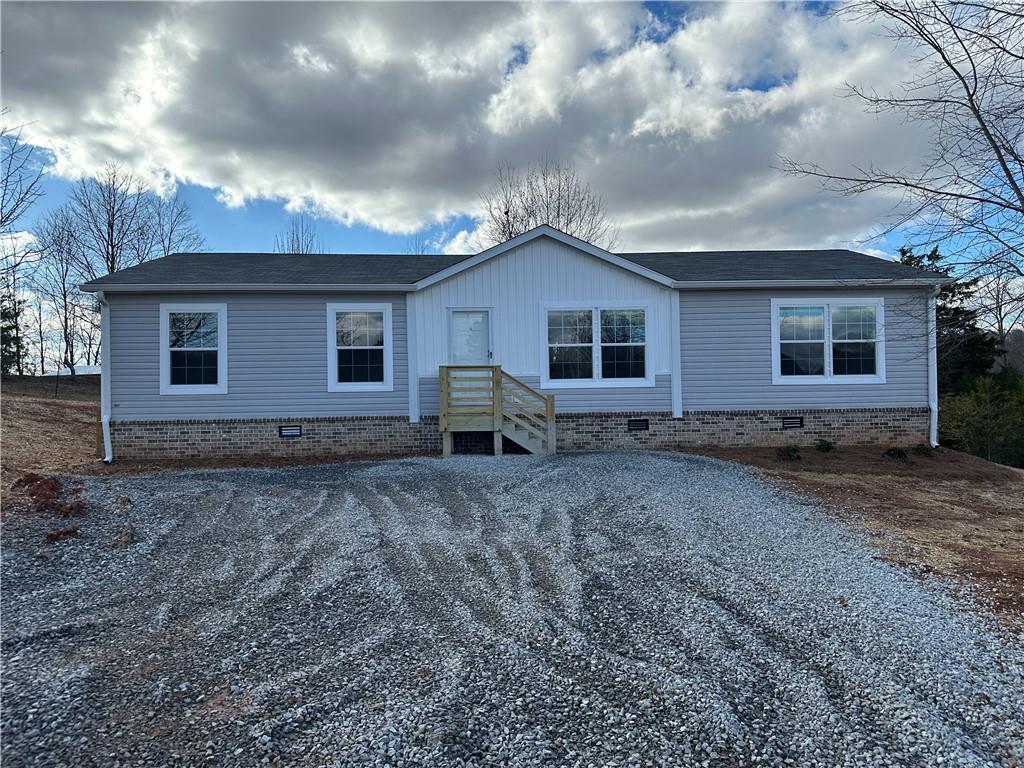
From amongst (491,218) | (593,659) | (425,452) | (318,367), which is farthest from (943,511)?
(491,218)

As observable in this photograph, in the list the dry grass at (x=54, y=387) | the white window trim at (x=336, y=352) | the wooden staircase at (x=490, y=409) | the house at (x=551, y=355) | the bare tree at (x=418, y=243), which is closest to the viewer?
the wooden staircase at (x=490, y=409)

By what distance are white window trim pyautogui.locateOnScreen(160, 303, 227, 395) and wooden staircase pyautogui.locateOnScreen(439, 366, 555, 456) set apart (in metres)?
4.26

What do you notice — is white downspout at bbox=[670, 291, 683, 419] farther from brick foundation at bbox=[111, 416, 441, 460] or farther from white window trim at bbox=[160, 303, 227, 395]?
white window trim at bbox=[160, 303, 227, 395]

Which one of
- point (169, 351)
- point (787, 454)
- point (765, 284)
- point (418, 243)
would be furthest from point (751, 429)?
point (418, 243)

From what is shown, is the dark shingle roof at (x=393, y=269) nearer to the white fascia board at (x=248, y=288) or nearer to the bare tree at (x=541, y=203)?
the white fascia board at (x=248, y=288)

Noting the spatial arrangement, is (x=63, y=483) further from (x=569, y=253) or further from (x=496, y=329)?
(x=569, y=253)

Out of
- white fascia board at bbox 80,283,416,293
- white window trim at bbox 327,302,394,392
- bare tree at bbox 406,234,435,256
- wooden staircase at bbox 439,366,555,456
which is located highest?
bare tree at bbox 406,234,435,256

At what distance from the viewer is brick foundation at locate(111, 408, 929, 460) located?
10.2 m

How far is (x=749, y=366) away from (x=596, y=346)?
124 inches

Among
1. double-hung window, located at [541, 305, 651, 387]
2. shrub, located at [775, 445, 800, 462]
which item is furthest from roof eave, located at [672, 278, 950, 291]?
shrub, located at [775, 445, 800, 462]

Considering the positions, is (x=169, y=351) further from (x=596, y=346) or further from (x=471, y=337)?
(x=596, y=346)

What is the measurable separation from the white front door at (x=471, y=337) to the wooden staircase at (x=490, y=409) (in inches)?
20.1

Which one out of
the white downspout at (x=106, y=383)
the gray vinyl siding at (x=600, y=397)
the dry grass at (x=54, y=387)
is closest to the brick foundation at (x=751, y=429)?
the gray vinyl siding at (x=600, y=397)

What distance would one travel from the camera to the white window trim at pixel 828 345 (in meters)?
10.8
